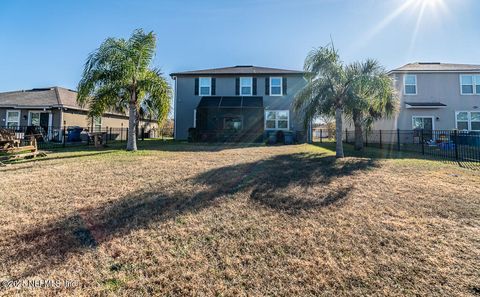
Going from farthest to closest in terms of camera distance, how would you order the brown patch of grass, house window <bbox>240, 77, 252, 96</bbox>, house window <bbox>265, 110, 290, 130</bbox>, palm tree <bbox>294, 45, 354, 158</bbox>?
house window <bbox>240, 77, 252, 96</bbox>
house window <bbox>265, 110, 290, 130</bbox>
palm tree <bbox>294, 45, 354, 158</bbox>
the brown patch of grass

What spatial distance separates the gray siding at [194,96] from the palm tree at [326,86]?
942 cm

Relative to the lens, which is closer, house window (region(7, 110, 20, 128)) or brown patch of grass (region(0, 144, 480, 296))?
brown patch of grass (region(0, 144, 480, 296))

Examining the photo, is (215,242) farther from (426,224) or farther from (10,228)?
(426,224)

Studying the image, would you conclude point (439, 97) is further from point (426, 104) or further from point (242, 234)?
point (242, 234)

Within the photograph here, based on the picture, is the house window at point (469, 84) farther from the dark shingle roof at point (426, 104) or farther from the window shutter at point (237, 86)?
the window shutter at point (237, 86)

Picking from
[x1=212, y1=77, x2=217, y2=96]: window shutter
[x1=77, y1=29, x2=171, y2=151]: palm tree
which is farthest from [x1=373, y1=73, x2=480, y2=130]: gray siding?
[x1=77, y1=29, x2=171, y2=151]: palm tree

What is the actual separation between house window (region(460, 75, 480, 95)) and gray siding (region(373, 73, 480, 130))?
32 cm

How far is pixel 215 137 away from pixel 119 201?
1319 cm

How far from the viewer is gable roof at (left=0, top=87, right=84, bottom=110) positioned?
1877cm

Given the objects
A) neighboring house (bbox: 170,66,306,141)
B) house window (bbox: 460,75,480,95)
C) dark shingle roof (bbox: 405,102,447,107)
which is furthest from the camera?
house window (bbox: 460,75,480,95)

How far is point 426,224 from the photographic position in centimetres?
388

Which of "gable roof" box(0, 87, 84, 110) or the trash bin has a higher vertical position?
"gable roof" box(0, 87, 84, 110)

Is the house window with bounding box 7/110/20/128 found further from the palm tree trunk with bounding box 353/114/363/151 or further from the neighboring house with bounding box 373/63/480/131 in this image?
the neighboring house with bounding box 373/63/480/131

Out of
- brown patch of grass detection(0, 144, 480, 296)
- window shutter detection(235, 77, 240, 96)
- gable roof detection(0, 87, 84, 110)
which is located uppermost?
window shutter detection(235, 77, 240, 96)
